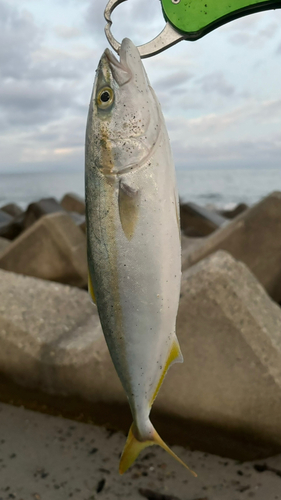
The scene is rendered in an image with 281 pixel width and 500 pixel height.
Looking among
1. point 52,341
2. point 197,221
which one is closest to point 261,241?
point 52,341

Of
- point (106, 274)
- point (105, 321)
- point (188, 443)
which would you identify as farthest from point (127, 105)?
point (188, 443)

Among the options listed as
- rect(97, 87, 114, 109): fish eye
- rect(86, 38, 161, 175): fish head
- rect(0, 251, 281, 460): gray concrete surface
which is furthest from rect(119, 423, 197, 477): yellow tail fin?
rect(0, 251, 281, 460): gray concrete surface

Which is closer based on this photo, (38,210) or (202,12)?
(202,12)

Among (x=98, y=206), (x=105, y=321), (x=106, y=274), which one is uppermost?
(x=98, y=206)

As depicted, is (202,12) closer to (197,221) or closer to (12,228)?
(197,221)

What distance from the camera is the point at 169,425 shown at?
307 cm

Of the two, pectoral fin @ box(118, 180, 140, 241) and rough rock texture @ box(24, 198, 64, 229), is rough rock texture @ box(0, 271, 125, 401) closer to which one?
pectoral fin @ box(118, 180, 140, 241)

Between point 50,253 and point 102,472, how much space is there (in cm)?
355

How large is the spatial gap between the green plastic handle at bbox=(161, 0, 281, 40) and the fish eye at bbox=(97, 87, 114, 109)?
0.95 ft

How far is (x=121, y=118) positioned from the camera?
1.39 metres

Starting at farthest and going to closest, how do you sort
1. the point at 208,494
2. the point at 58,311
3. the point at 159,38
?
the point at 58,311 < the point at 208,494 < the point at 159,38

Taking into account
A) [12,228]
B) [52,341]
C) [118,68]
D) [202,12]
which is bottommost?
[12,228]

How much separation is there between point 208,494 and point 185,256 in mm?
3192

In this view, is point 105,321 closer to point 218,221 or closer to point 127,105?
point 127,105
